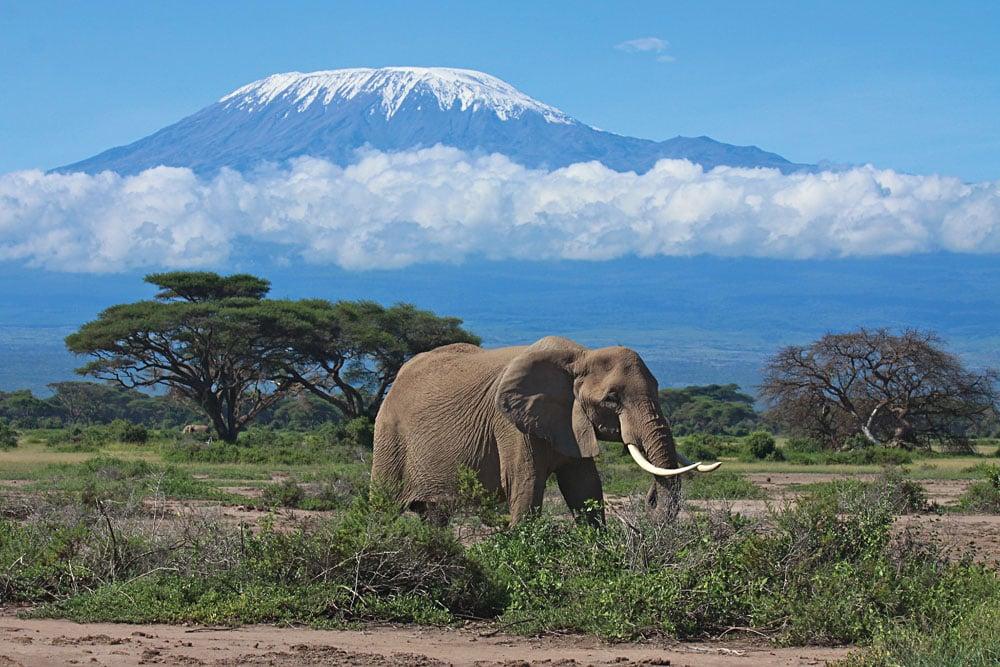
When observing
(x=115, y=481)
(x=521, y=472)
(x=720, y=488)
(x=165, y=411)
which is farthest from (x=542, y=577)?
(x=165, y=411)

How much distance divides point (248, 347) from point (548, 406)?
104ft

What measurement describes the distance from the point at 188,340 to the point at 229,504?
25.0 meters

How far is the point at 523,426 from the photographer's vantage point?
11.6 meters

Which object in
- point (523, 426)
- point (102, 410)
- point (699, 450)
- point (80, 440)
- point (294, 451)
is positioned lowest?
point (102, 410)

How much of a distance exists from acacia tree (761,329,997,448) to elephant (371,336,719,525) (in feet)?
94.8

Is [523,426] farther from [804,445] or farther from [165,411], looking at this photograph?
[165,411]

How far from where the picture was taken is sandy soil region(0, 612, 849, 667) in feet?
26.9

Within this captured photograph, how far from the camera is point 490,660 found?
329 inches

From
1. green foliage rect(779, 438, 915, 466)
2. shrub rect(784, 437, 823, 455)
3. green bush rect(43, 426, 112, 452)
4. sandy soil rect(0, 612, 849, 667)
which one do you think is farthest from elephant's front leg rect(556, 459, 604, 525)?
shrub rect(784, 437, 823, 455)

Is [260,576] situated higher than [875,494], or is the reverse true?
[875,494]

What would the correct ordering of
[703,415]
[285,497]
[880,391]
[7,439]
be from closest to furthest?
[285,497], [7,439], [880,391], [703,415]

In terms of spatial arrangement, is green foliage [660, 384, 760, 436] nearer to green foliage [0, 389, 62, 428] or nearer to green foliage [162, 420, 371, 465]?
green foliage [162, 420, 371, 465]

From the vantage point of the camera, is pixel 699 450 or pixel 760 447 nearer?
pixel 699 450

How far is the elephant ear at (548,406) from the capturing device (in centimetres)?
1152
